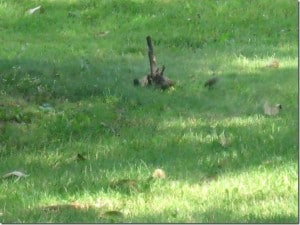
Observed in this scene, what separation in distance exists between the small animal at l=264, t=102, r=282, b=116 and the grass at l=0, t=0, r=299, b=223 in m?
0.08

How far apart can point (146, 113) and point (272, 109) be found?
142 centimetres

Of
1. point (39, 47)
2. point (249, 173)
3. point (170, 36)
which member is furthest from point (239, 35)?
point (249, 173)

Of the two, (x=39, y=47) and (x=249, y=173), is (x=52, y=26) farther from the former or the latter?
(x=249, y=173)

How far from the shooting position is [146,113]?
30.5 ft

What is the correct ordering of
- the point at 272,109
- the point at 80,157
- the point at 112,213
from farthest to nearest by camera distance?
the point at 272,109, the point at 80,157, the point at 112,213

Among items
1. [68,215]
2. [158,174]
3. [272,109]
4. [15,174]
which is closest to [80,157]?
[15,174]

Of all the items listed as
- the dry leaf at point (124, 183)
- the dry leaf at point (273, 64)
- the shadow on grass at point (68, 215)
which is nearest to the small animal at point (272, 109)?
the dry leaf at point (273, 64)

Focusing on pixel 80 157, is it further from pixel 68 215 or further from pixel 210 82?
pixel 210 82

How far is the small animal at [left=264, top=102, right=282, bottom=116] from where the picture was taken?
8863 millimetres

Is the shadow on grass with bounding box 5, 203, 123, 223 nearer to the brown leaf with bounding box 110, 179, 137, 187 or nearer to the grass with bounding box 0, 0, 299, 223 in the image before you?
the grass with bounding box 0, 0, 299, 223

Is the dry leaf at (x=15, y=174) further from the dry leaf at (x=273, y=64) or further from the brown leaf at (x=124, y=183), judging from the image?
the dry leaf at (x=273, y=64)

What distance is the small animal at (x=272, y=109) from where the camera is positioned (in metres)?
8.86

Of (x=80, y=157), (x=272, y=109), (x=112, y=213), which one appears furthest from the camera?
(x=272, y=109)

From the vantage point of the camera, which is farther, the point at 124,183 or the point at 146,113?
the point at 146,113
